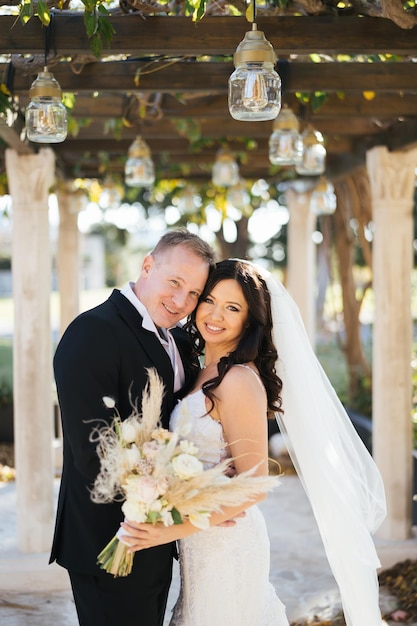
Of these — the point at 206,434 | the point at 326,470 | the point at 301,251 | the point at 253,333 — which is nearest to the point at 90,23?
the point at 253,333

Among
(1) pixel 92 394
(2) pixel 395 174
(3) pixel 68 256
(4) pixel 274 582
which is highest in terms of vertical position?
(2) pixel 395 174

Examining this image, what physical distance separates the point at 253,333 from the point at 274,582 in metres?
3.06

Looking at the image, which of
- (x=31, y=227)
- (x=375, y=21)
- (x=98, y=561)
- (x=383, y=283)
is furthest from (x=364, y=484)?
(x=31, y=227)

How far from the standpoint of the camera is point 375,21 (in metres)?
3.61

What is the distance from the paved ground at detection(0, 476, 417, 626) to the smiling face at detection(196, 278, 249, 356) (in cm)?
256

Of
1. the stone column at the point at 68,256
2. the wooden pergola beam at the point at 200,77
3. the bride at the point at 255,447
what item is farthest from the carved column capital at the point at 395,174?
the stone column at the point at 68,256

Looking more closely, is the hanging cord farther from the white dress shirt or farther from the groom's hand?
the groom's hand

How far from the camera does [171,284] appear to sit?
3193mm

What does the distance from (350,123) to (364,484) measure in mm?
3467

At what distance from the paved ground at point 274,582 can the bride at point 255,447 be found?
1.72 metres

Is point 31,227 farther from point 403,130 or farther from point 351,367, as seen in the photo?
point 351,367

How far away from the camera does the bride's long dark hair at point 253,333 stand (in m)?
3.19

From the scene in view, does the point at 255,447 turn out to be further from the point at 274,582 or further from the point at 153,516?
the point at 274,582

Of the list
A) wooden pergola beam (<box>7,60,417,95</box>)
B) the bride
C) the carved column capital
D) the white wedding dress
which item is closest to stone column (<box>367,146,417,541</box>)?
the carved column capital
